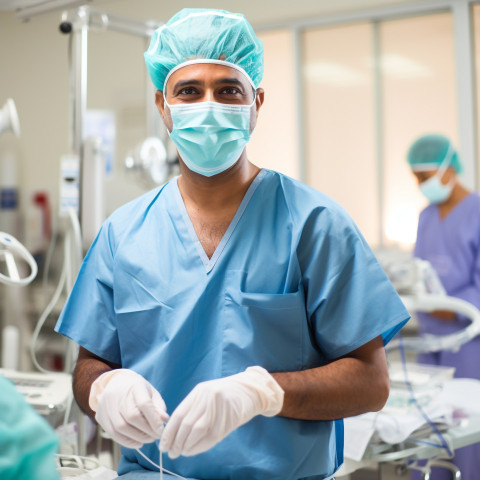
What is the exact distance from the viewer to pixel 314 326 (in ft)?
3.68

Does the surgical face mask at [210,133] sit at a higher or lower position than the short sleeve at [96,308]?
higher

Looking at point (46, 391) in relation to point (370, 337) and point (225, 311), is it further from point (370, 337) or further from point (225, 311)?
point (370, 337)

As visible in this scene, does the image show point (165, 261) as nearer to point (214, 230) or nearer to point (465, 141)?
point (214, 230)

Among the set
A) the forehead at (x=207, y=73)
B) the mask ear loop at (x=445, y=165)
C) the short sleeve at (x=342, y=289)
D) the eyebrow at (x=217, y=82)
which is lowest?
the short sleeve at (x=342, y=289)

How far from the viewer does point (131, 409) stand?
3.18 ft

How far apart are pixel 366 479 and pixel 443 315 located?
79cm

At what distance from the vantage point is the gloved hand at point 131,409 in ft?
3.20

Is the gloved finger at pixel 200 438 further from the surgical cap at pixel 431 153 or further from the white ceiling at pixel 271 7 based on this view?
the white ceiling at pixel 271 7

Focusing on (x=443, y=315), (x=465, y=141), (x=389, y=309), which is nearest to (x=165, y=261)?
(x=389, y=309)

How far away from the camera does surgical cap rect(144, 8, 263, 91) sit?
1.17 m

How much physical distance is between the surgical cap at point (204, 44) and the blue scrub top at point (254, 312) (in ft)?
0.85

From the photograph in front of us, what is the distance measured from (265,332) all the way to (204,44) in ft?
1.73

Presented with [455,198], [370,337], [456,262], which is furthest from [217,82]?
[455,198]

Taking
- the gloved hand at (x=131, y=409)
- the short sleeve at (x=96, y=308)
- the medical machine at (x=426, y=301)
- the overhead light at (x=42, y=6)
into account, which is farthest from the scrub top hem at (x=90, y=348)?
the medical machine at (x=426, y=301)
